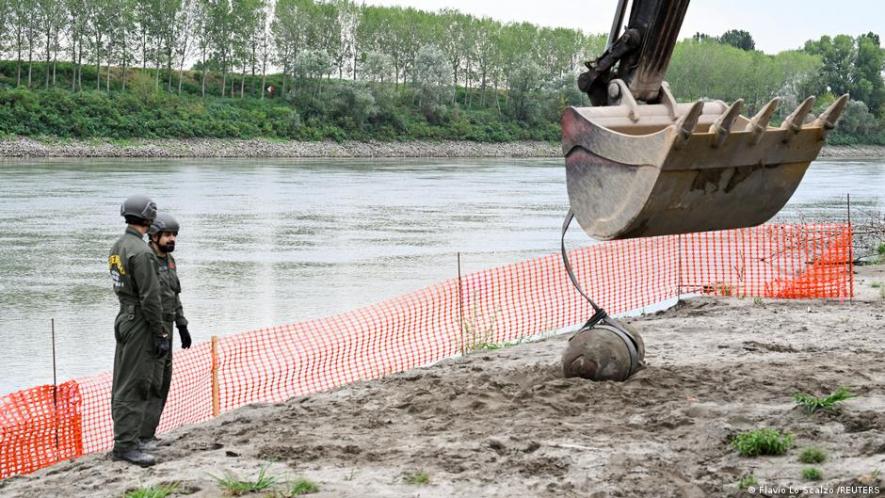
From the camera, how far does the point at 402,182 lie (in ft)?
174

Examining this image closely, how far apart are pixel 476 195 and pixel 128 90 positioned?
5542 centimetres

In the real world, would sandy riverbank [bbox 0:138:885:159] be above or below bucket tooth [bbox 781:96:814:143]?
below

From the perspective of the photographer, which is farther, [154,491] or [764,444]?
[764,444]

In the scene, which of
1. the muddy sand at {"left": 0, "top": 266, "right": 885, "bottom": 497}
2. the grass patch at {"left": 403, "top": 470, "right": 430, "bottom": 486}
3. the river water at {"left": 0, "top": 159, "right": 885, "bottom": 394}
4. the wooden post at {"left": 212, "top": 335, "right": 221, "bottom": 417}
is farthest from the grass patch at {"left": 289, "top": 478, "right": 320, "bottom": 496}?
the river water at {"left": 0, "top": 159, "right": 885, "bottom": 394}

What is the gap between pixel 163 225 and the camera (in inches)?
344

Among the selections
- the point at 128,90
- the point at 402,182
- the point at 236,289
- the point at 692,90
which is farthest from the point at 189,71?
the point at 236,289

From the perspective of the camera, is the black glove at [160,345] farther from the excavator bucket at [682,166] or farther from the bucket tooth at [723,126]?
the bucket tooth at [723,126]

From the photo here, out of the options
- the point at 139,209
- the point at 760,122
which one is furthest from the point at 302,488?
the point at 760,122

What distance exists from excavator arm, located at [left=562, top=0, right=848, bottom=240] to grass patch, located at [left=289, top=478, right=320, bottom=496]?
2720 millimetres

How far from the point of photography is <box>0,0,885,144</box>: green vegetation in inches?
3329

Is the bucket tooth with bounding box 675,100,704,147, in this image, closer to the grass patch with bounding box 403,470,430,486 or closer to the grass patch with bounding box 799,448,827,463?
the grass patch with bounding box 799,448,827,463

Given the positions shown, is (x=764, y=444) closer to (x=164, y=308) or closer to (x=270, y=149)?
(x=164, y=308)

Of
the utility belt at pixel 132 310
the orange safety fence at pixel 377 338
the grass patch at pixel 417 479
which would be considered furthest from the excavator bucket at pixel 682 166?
the orange safety fence at pixel 377 338

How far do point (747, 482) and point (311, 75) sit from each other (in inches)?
3639
